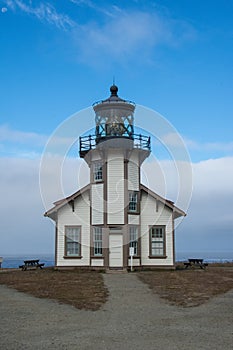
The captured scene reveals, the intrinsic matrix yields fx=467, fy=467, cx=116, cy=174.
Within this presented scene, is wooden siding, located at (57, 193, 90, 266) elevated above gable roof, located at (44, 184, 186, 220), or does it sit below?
below

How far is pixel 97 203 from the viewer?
26656 millimetres

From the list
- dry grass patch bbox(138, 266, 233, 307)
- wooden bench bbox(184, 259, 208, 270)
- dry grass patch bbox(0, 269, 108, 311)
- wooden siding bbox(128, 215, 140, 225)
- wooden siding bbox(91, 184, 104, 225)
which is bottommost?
dry grass patch bbox(0, 269, 108, 311)

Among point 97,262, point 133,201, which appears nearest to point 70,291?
point 97,262

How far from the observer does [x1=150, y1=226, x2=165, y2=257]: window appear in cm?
2753

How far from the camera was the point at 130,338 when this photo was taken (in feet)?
28.4

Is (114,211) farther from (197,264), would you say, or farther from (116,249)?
(197,264)

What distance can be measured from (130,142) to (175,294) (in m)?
13.0

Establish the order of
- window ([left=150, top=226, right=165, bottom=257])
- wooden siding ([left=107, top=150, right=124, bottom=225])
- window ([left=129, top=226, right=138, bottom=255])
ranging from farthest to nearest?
1. window ([left=150, top=226, right=165, bottom=257])
2. window ([left=129, top=226, right=138, bottom=255])
3. wooden siding ([left=107, top=150, right=124, bottom=225])

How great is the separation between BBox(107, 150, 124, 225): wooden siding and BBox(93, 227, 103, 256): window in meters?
1.07

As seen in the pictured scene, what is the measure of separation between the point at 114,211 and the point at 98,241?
207 centimetres

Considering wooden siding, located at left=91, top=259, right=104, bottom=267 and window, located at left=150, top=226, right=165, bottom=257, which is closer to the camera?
wooden siding, located at left=91, top=259, right=104, bottom=267

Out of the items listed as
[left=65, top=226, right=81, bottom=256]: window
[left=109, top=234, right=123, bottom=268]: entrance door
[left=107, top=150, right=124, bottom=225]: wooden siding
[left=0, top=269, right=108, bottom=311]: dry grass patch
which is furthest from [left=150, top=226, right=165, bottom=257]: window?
[left=0, top=269, right=108, bottom=311]: dry grass patch

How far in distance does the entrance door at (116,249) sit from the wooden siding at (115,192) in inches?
35.4

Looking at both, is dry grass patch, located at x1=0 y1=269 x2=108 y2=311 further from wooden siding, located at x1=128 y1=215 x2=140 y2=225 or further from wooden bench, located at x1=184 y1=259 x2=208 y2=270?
wooden bench, located at x1=184 y1=259 x2=208 y2=270
